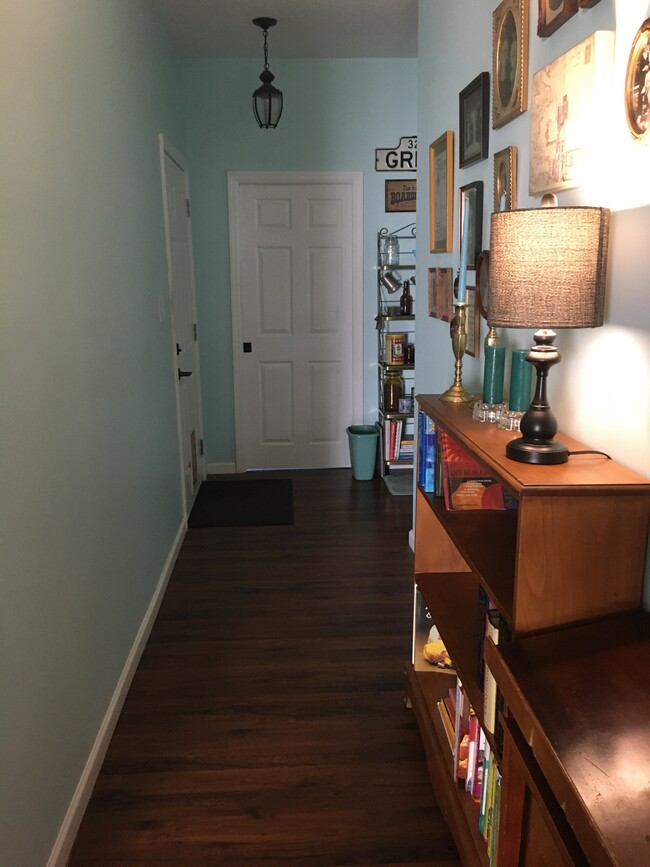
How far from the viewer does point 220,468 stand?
16.3ft

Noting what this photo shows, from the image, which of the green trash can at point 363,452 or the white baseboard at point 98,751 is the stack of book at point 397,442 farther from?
the white baseboard at point 98,751

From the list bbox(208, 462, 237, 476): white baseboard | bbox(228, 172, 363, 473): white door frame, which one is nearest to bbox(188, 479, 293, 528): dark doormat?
bbox(208, 462, 237, 476): white baseboard

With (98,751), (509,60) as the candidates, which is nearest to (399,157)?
(509,60)

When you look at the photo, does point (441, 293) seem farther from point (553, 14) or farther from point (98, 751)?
point (98, 751)

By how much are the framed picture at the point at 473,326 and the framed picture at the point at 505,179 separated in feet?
1.22

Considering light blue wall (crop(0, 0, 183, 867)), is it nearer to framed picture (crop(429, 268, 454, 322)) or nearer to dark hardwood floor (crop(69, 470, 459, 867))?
dark hardwood floor (crop(69, 470, 459, 867))

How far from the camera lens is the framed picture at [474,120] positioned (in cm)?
212

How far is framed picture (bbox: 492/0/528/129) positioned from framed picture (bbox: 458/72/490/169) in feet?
0.31

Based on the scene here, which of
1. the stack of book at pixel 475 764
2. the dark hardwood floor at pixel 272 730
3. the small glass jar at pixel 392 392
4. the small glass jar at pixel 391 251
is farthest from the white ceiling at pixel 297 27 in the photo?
the stack of book at pixel 475 764

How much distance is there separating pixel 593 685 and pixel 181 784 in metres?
1.38

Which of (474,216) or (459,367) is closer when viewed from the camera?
(459,367)

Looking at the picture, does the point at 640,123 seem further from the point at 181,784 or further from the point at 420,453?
the point at 181,784

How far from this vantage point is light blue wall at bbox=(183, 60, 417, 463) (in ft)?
14.6

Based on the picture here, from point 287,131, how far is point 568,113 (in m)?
3.37
